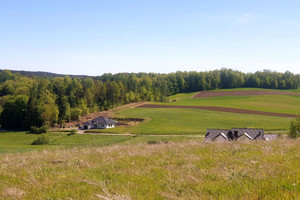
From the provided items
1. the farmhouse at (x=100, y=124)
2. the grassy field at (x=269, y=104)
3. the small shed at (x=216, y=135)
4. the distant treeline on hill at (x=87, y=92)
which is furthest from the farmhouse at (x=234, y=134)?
the distant treeline on hill at (x=87, y=92)

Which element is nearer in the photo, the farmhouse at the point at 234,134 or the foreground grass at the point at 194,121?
the farmhouse at the point at 234,134

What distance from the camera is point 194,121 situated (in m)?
67.3

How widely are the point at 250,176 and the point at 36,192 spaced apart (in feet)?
15.0

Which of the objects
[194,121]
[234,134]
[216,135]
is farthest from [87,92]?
[234,134]

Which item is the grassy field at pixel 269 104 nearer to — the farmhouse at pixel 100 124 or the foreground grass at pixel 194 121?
the foreground grass at pixel 194 121

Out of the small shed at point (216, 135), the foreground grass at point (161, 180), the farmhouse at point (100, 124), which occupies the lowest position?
the farmhouse at point (100, 124)

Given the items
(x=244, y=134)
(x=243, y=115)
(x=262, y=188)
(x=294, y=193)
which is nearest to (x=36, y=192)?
(x=262, y=188)

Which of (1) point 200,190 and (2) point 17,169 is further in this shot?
(2) point 17,169

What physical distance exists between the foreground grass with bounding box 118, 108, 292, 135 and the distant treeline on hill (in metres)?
22.4

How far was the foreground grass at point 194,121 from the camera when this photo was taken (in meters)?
57.7

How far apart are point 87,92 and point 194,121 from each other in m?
51.6

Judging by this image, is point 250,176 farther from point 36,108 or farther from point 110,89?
point 110,89

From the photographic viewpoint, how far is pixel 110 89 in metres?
107

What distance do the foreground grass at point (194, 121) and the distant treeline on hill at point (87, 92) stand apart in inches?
884
